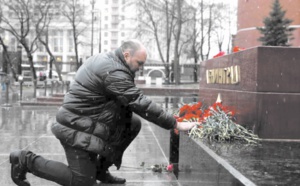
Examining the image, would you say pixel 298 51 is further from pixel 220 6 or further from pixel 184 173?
pixel 220 6

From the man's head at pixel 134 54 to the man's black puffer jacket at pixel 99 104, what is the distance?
0.05m

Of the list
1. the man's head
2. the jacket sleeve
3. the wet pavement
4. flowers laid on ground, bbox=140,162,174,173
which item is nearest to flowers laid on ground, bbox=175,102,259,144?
the wet pavement

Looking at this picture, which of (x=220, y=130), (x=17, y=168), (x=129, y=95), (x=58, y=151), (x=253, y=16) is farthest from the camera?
(x=253, y=16)

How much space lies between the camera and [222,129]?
477 cm

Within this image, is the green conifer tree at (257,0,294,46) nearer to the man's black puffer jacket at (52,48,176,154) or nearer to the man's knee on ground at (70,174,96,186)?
the man's black puffer jacket at (52,48,176,154)

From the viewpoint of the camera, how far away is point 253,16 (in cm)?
3319

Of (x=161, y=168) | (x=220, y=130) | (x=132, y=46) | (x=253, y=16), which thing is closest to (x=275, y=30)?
(x=253, y=16)

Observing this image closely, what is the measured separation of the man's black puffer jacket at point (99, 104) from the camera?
3799 mm

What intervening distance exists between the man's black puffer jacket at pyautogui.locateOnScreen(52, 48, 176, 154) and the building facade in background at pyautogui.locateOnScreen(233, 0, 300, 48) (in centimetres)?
2758

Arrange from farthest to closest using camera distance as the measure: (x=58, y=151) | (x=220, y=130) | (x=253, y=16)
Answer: (x=253, y=16), (x=58, y=151), (x=220, y=130)

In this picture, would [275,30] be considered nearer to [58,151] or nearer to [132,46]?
[58,151]

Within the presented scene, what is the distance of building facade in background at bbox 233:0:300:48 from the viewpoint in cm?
2973

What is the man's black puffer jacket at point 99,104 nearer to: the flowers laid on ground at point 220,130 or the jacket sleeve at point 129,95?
the jacket sleeve at point 129,95

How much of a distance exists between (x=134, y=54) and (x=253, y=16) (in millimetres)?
30850
